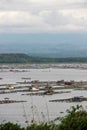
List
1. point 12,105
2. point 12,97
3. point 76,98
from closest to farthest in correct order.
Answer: point 12,105 → point 76,98 → point 12,97

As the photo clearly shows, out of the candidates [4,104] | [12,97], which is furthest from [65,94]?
[4,104]

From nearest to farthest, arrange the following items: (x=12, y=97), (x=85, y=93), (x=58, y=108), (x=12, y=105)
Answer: (x=58, y=108)
(x=12, y=105)
(x=12, y=97)
(x=85, y=93)

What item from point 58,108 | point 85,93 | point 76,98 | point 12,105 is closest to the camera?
point 58,108

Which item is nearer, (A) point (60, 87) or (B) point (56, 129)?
(B) point (56, 129)

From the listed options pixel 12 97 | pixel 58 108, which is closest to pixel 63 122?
pixel 58 108

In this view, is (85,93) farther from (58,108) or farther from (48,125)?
(48,125)

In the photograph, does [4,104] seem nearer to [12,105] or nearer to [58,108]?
[12,105]

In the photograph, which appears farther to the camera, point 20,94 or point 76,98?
point 20,94

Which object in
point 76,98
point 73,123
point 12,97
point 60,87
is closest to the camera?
point 73,123
